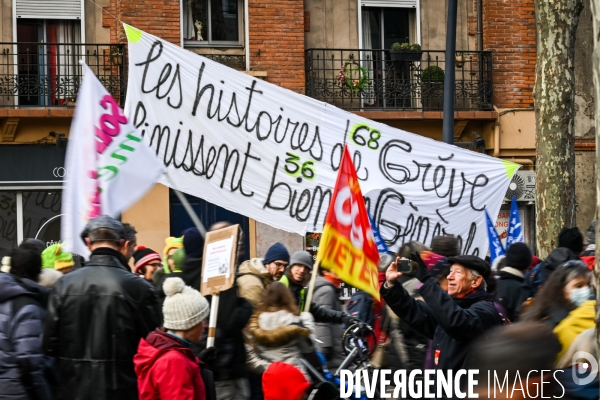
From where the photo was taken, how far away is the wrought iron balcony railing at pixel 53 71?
688 inches

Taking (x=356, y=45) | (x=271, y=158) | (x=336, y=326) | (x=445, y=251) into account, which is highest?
(x=356, y=45)

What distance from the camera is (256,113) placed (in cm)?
935

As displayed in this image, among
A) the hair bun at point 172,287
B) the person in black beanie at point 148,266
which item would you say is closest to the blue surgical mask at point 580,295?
the hair bun at point 172,287

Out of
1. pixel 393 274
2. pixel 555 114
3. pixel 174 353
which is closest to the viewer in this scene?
pixel 174 353

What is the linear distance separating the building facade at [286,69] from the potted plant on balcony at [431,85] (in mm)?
26

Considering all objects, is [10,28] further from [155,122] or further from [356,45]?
[155,122]

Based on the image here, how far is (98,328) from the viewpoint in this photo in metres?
5.50

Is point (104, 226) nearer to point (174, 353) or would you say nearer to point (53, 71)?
point (174, 353)

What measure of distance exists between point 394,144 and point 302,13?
917cm

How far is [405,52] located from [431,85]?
2.59ft

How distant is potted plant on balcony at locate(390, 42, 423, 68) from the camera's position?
62.2 ft

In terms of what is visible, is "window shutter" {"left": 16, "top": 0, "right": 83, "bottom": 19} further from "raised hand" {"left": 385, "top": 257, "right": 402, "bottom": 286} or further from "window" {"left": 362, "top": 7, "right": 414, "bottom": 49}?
"raised hand" {"left": 385, "top": 257, "right": 402, "bottom": 286}

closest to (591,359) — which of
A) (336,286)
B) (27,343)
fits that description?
(27,343)

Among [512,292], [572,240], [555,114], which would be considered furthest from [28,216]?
[512,292]
